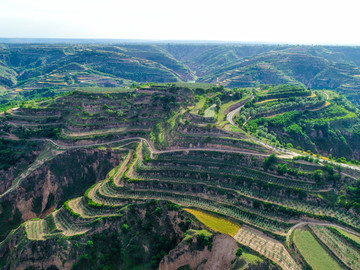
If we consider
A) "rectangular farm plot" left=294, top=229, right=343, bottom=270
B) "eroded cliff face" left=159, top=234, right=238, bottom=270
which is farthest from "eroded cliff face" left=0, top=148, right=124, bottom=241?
"rectangular farm plot" left=294, top=229, right=343, bottom=270

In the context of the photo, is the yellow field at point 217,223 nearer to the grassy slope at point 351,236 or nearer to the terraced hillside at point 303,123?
the grassy slope at point 351,236

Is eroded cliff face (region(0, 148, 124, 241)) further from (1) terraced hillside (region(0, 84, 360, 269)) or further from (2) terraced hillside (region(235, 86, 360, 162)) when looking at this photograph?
(2) terraced hillside (region(235, 86, 360, 162))

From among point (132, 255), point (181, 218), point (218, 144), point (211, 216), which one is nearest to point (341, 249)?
point (211, 216)

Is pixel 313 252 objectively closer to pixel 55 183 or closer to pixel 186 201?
pixel 186 201

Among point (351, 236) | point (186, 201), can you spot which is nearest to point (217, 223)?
point (186, 201)

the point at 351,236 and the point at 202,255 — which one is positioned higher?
the point at 351,236

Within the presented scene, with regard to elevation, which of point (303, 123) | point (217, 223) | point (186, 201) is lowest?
point (217, 223)
